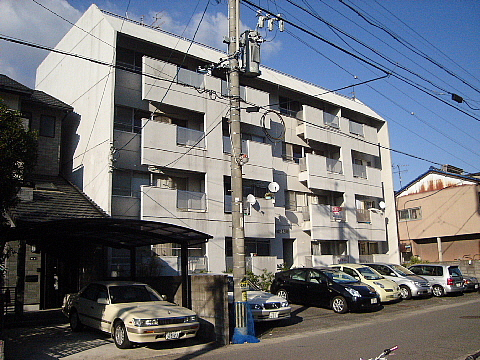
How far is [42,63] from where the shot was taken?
25750mm

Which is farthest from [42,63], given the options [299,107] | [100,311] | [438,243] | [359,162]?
[438,243]

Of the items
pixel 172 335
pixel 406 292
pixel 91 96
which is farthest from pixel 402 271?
pixel 91 96

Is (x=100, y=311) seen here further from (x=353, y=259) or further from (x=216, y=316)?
(x=353, y=259)

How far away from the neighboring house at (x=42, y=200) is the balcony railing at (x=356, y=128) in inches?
697

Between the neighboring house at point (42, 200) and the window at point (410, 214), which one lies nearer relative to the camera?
the neighboring house at point (42, 200)

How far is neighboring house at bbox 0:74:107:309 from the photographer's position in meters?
15.9

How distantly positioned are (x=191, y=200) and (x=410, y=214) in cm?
2536

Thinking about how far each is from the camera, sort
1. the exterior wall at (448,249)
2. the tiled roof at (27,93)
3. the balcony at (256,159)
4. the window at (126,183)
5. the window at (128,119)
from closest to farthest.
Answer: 1. the tiled roof at (27,93)
2. the window at (126,183)
3. the window at (128,119)
4. the balcony at (256,159)
5. the exterior wall at (448,249)

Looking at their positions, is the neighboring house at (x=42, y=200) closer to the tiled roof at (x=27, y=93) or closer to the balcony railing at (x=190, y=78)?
the tiled roof at (x=27, y=93)

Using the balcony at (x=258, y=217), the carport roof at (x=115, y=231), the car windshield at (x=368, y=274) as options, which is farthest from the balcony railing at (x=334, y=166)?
the carport roof at (x=115, y=231)

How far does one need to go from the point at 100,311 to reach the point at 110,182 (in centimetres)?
723

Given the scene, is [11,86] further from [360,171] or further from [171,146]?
[360,171]

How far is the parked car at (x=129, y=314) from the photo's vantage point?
10.2 meters

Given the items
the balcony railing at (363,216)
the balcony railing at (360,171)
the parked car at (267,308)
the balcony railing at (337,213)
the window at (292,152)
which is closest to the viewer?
the parked car at (267,308)
